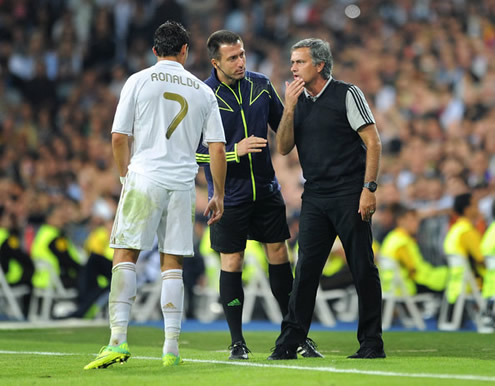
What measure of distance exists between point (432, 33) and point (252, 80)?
39.9 ft

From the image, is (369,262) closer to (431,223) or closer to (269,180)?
(269,180)

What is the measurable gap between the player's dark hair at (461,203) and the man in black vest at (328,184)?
6.25 metres

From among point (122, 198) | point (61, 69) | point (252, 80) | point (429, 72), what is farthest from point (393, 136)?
point (122, 198)

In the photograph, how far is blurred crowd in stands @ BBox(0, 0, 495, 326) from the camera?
52.5 feet

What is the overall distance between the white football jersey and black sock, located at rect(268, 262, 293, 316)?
4.53 feet

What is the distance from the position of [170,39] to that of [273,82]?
1315 cm

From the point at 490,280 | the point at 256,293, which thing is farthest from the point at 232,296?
the point at 256,293

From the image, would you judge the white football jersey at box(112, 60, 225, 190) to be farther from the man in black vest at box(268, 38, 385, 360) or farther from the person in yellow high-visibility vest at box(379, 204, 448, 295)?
the person in yellow high-visibility vest at box(379, 204, 448, 295)

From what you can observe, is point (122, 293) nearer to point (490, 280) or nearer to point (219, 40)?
point (219, 40)

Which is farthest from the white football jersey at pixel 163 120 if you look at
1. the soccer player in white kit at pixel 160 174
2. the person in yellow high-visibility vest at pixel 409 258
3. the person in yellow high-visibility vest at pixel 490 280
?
the person in yellow high-visibility vest at pixel 409 258

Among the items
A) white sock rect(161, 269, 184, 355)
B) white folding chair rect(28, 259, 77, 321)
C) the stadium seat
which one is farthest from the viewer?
the stadium seat

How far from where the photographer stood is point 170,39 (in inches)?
259

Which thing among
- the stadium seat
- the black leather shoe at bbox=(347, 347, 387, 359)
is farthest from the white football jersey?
the stadium seat

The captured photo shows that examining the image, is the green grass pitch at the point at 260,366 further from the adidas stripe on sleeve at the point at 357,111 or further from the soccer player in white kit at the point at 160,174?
the adidas stripe on sleeve at the point at 357,111
